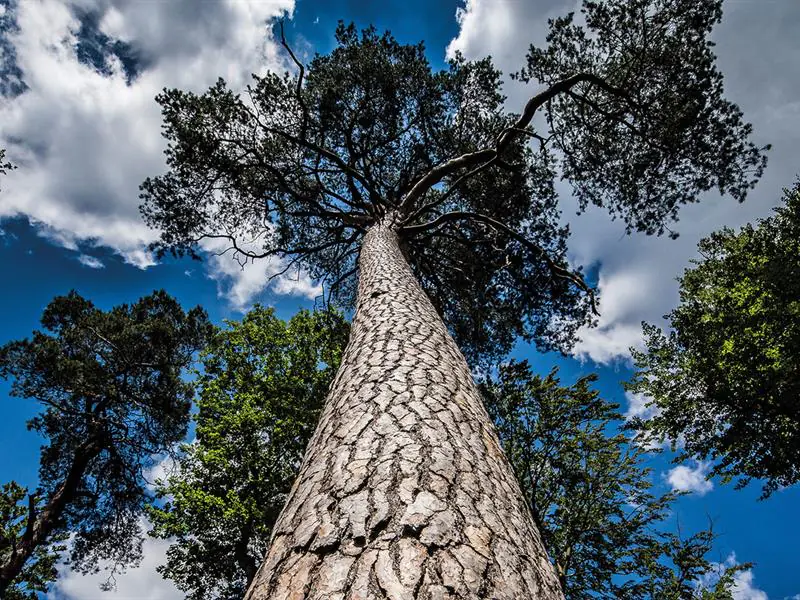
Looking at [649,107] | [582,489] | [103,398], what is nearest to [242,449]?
[103,398]

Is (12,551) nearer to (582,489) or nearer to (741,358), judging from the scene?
(582,489)

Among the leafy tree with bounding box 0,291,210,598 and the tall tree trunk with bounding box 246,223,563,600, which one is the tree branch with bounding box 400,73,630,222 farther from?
the leafy tree with bounding box 0,291,210,598

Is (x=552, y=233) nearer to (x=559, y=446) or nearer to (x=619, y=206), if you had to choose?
(x=619, y=206)

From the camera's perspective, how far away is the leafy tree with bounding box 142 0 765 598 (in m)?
1.61

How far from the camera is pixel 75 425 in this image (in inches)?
505

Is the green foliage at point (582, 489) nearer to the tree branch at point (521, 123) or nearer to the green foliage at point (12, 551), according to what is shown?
the tree branch at point (521, 123)

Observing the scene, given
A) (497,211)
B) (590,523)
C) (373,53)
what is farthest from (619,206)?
(590,523)

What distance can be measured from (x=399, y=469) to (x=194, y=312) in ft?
49.4

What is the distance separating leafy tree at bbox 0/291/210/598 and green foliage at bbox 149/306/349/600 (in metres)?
1.25

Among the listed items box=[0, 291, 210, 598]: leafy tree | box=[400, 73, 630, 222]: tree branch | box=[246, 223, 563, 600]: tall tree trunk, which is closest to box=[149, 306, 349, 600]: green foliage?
box=[0, 291, 210, 598]: leafy tree

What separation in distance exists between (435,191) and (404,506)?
36.5ft

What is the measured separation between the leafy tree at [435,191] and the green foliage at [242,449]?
4179mm

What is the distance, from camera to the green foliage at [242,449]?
13.1 metres

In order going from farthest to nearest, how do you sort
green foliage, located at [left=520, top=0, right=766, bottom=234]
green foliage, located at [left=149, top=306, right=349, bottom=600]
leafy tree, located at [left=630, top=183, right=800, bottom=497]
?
green foliage, located at [left=149, top=306, right=349, bottom=600] → leafy tree, located at [left=630, top=183, right=800, bottom=497] → green foliage, located at [left=520, top=0, right=766, bottom=234]
